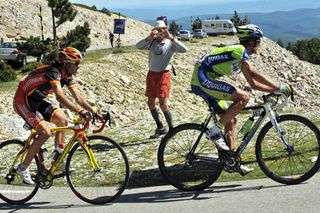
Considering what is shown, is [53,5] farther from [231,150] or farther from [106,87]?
[231,150]

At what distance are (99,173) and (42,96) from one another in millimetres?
1460

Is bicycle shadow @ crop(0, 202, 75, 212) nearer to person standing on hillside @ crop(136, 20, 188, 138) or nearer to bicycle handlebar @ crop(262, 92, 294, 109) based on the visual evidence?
bicycle handlebar @ crop(262, 92, 294, 109)

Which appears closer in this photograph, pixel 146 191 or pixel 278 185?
pixel 278 185

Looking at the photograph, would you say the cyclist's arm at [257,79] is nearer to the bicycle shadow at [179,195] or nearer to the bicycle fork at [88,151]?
the bicycle shadow at [179,195]

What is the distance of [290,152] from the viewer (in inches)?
298

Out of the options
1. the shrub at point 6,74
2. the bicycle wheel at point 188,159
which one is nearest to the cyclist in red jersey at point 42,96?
the bicycle wheel at point 188,159

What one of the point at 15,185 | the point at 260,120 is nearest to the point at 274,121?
the point at 260,120

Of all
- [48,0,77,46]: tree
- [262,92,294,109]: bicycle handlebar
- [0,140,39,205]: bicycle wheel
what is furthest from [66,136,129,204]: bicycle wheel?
[48,0,77,46]: tree

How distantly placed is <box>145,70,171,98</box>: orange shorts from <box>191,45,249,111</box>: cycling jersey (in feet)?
10.7

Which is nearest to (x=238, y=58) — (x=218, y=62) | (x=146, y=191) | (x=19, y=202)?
(x=218, y=62)

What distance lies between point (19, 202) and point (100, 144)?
5.08 ft

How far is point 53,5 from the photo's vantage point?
115ft

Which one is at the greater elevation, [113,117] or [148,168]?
[148,168]

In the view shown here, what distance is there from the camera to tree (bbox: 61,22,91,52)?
3359 centimetres
